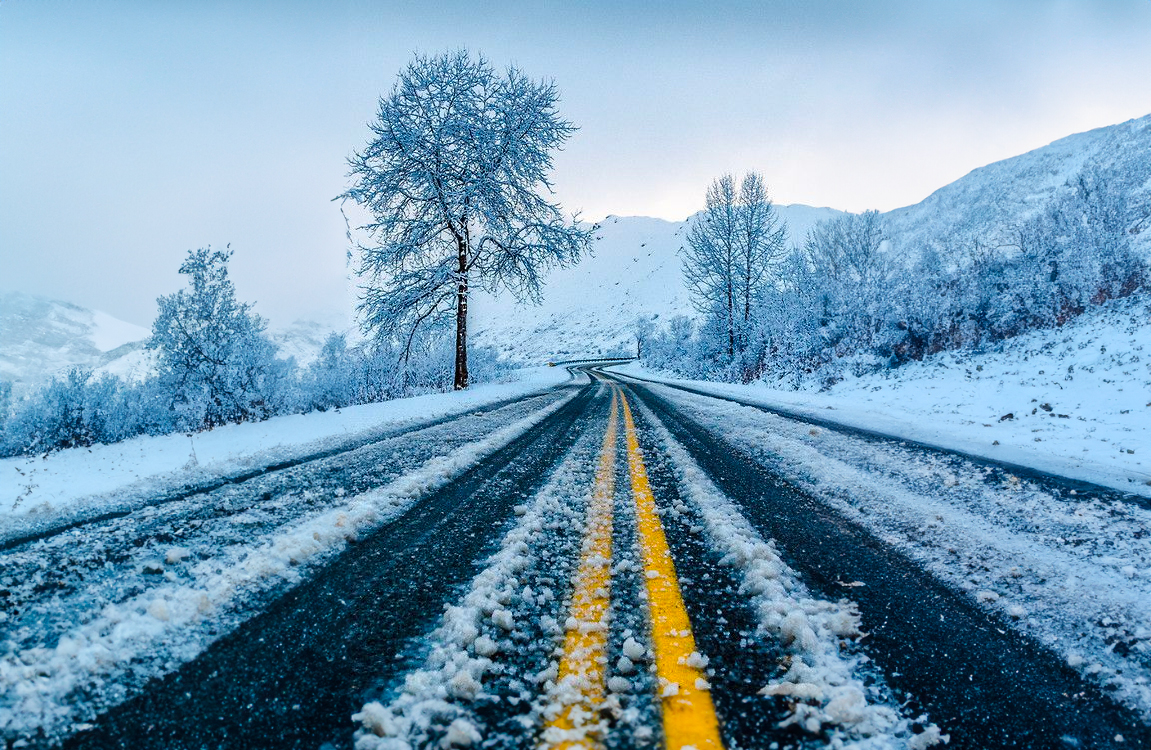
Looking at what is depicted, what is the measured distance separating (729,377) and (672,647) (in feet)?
75.8

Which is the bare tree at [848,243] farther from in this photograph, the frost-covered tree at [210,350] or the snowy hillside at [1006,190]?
the snowy hillside at [1006,190]

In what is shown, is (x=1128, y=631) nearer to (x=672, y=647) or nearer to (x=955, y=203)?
(x=672, y=647)

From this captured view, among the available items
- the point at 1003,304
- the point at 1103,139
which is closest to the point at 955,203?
the point at 1103,139

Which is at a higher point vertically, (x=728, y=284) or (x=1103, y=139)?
(x=1103, y=139)


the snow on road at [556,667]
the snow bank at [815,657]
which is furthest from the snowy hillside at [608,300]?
the snow on road at [556,667]

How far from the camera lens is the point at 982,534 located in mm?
2301

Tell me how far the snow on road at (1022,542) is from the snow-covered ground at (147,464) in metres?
4.15

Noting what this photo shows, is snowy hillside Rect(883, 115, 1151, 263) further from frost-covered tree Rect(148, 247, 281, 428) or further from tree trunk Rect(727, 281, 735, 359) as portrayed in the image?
frost-covered tree Rect(148, 247, 281, 428)

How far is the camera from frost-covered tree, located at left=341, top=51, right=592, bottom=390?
490 inches

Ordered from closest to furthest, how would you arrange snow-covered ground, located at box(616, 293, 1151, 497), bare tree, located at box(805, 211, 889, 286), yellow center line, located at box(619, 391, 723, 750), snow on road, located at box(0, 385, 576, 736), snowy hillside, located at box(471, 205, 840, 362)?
1. yellow center line, located at box(619, 391, 723, 750)
2. snow on road, located at box(0, 385, 576, 736)
3. snow-covered ground, located at box(616, 293, 1151, 497)
4. bare tree, located at box(805, 211, 889, 286)
5. snowy hillside, located at box(471, 205, 840, 362)

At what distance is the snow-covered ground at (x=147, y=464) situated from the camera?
9.04 ft

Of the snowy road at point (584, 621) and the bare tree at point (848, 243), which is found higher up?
the bare tree at point (848, 243)

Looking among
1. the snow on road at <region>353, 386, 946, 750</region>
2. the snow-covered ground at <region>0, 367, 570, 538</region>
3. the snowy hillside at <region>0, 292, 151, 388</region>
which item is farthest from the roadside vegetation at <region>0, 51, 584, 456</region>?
the snowy hillside at <region>0, 292, 151, 388</region>

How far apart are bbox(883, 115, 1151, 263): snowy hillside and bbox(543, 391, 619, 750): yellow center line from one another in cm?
6823
